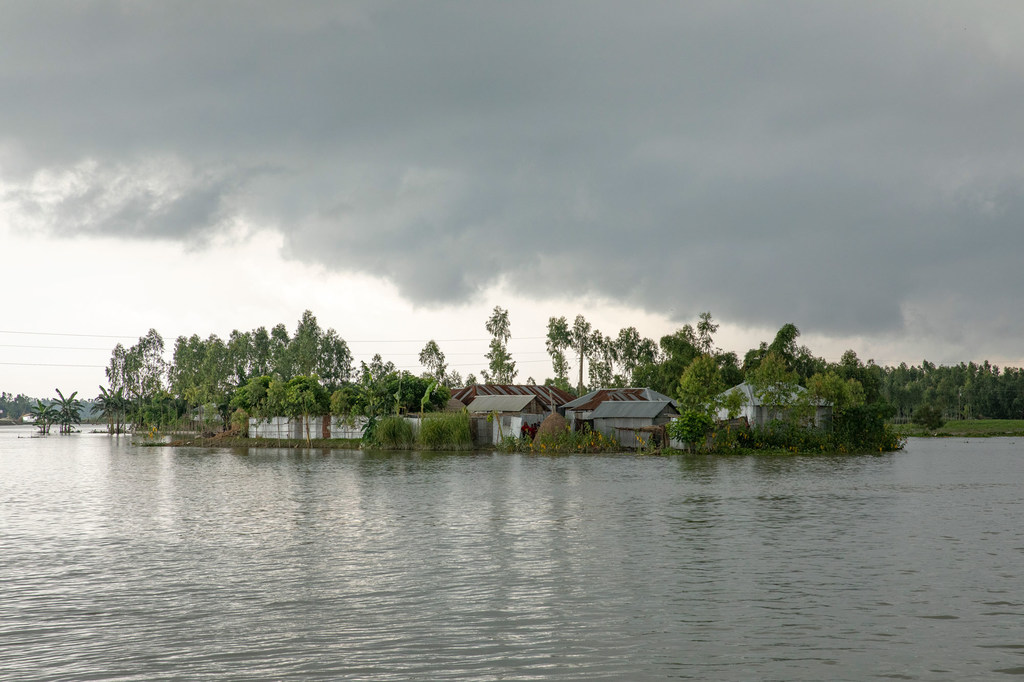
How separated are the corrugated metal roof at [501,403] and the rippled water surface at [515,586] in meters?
46.9

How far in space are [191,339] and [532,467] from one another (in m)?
102

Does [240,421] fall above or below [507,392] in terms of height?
below

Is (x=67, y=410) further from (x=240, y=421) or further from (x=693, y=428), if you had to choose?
(x=693, y=428)

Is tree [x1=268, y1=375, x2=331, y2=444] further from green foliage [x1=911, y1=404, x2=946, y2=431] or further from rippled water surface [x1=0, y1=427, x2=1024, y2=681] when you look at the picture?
green foliage [x1=911, y1=404, x2=946, y2=431]

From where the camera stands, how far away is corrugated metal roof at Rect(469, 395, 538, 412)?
7531 cm

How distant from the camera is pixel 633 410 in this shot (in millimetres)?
59938

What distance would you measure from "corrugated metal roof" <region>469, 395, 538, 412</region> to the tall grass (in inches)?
600

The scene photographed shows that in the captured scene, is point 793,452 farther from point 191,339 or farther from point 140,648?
point 191,339

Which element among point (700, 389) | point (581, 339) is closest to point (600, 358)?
point (581, 339)

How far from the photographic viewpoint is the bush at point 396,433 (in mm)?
60969

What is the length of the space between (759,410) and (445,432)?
24603 mm

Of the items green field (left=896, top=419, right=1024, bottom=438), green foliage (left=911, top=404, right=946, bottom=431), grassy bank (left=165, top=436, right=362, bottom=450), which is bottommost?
green field (left=896, top=419, right=1024, bottom=438)

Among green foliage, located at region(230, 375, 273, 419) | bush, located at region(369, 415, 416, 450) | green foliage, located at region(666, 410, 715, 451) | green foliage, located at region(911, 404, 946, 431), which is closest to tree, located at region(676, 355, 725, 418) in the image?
green foliage, located at region(666, 410, 715, 451)

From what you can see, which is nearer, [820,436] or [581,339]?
[820,436]
